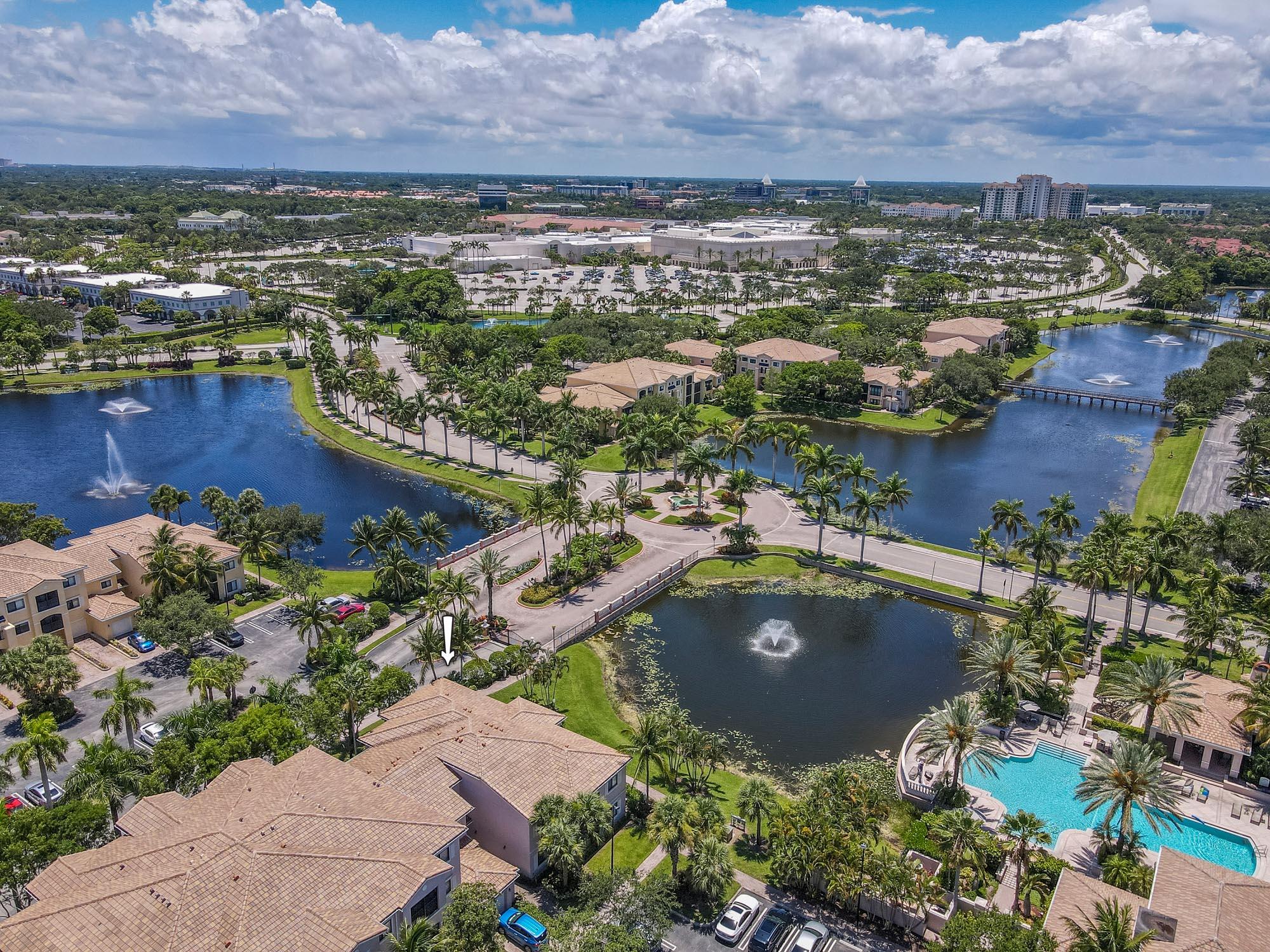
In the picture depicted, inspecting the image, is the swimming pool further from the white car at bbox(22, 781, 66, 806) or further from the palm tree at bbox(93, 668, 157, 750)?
the white car at bbox(22, 781, 66, 806)

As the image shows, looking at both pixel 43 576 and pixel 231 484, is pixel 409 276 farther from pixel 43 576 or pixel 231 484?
pixel 43 576

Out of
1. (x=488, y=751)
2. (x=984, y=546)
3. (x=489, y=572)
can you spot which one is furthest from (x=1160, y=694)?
(x=489, y=572)

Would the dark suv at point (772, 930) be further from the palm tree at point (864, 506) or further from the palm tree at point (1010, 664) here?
the palm tree at point (864, 506)

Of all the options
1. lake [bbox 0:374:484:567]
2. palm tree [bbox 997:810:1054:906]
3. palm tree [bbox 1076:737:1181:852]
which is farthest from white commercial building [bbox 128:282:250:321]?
palm tree [bbox 1076:737:1181:852]

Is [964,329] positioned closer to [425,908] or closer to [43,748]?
[425,908]

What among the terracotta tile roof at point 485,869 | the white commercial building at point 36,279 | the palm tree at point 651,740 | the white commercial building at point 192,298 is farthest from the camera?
the white commercial building at point 36,279

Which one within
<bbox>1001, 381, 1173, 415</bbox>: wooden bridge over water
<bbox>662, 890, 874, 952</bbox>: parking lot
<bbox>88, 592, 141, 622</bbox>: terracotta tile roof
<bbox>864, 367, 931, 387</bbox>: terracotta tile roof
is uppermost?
<bbox>864, 367, 931, 387</bbox>: terracotta tile roof

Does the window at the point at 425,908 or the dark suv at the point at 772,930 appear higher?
the window at the point at 425,908

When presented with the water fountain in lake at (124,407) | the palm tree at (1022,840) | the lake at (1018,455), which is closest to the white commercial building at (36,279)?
the water fountain in lake at (124,407)

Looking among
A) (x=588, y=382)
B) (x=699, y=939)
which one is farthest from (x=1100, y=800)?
(x=588, y=382)
